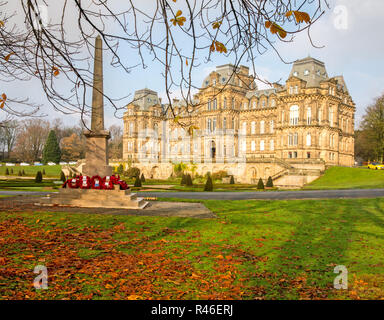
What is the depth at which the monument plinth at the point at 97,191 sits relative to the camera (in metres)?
12.9

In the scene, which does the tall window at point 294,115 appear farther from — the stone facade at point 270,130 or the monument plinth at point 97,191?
the monument plinth at point 97,191

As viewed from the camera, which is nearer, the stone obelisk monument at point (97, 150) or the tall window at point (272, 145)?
the stone obelisk monument at point (97, 150)

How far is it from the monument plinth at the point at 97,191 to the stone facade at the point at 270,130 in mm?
29912

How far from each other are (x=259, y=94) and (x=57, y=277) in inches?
2356

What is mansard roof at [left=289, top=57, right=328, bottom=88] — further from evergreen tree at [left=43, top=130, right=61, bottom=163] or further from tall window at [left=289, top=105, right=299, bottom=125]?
evergreen tree at [left=43, top=130, right=61, bottom=163]

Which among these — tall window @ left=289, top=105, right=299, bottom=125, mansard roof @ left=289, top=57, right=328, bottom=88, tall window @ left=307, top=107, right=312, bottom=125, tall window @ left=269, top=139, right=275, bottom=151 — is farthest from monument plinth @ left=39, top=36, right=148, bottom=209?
tall window @ left=269, top=139, right=275, bottom=151

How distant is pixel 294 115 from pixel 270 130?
25.9 feet

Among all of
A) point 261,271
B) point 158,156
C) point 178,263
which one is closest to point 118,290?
point 178,263

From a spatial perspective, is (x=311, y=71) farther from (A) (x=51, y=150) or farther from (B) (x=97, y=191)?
(A) (x=51, y=150)

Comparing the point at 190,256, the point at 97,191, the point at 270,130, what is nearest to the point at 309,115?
the point at 270,130

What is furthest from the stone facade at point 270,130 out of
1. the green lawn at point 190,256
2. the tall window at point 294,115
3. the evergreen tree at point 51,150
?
the green lawn at point 190,256

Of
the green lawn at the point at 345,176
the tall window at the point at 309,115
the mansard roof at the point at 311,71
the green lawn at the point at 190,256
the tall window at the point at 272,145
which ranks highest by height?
the mansard roof at the point at 311,71

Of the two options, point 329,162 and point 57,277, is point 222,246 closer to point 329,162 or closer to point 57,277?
point 57,277

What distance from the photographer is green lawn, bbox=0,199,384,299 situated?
16.4 ft
